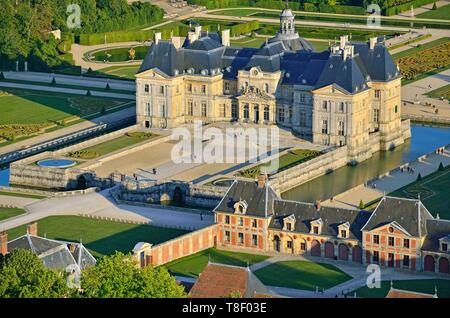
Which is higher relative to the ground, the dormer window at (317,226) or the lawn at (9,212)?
the dormer window at (317,226)

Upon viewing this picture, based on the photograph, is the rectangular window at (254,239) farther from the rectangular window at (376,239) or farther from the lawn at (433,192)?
the lawn at (433,192)

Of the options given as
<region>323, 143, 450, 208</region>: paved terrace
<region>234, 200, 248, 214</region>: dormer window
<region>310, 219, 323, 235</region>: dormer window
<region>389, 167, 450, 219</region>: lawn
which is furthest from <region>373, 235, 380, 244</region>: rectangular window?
<region>323, 143, 450, 208</region>: paved terrace

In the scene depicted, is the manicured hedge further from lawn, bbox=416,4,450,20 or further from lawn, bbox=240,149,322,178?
lawn, bbox=240,149,322,178

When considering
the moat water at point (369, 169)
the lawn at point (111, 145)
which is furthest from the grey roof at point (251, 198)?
the lawn at point (111, 145)

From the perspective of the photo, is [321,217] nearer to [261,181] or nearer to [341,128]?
[261,181]

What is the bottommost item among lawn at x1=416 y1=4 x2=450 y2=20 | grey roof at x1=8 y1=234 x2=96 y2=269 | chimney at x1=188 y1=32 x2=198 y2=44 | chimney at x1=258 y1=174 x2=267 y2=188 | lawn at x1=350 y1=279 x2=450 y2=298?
lawn at x1=350 y1=279 x2=450 y2=298

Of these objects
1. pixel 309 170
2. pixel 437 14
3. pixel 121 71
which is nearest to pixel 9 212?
pixel 309 170
